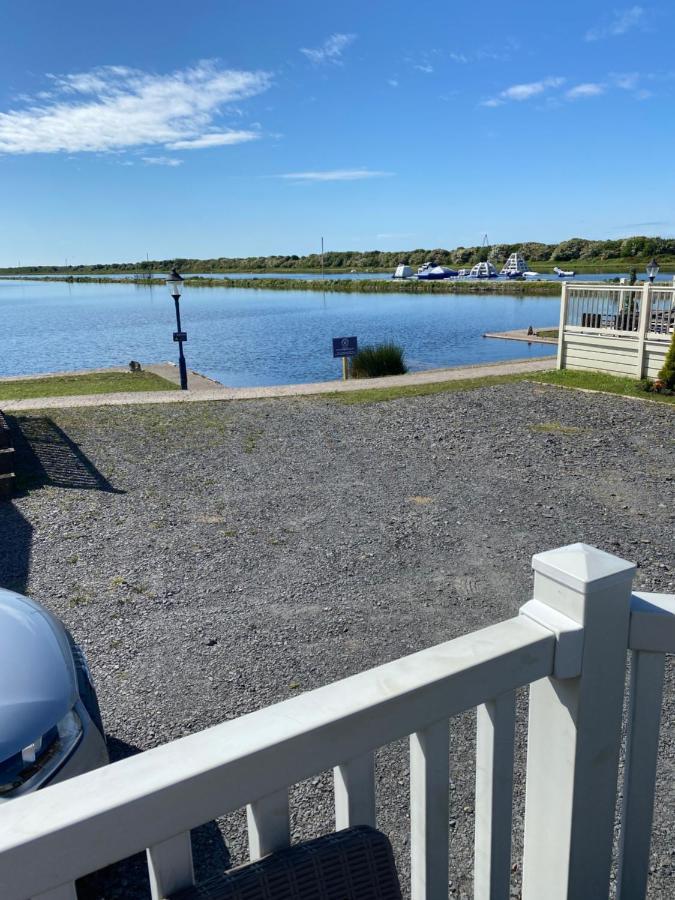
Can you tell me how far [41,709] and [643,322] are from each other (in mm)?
13319

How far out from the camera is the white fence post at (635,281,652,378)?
12.8 meters

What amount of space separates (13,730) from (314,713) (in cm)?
141

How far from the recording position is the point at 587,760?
1.43 m

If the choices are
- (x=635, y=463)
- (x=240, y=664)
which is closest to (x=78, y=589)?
(x=240, y=664)

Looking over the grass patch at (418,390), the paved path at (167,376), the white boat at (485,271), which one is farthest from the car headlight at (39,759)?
the white boat at (485,271)

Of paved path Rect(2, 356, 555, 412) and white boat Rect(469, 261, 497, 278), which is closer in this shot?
paved path Rect(2, 356, 555, 412)

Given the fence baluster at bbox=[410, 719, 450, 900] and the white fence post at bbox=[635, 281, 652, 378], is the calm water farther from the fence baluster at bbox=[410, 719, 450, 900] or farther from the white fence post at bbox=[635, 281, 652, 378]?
the fence baluster at bbox=[410, 719, 450, 900]

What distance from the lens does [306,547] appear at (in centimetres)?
565

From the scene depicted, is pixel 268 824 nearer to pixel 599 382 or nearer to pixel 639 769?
pixel 639 769

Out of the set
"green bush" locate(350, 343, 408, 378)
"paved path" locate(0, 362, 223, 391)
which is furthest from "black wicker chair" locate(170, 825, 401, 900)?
"green bush" locate(350, 343, 408, 378)

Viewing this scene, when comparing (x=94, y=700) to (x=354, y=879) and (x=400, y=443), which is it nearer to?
(x=354, y=879)

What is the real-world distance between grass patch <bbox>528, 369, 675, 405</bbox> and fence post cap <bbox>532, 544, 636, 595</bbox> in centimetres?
1148

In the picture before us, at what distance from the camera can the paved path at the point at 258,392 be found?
1295cm

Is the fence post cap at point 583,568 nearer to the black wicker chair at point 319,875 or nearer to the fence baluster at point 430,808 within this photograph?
the fence baluster at point 430,808
